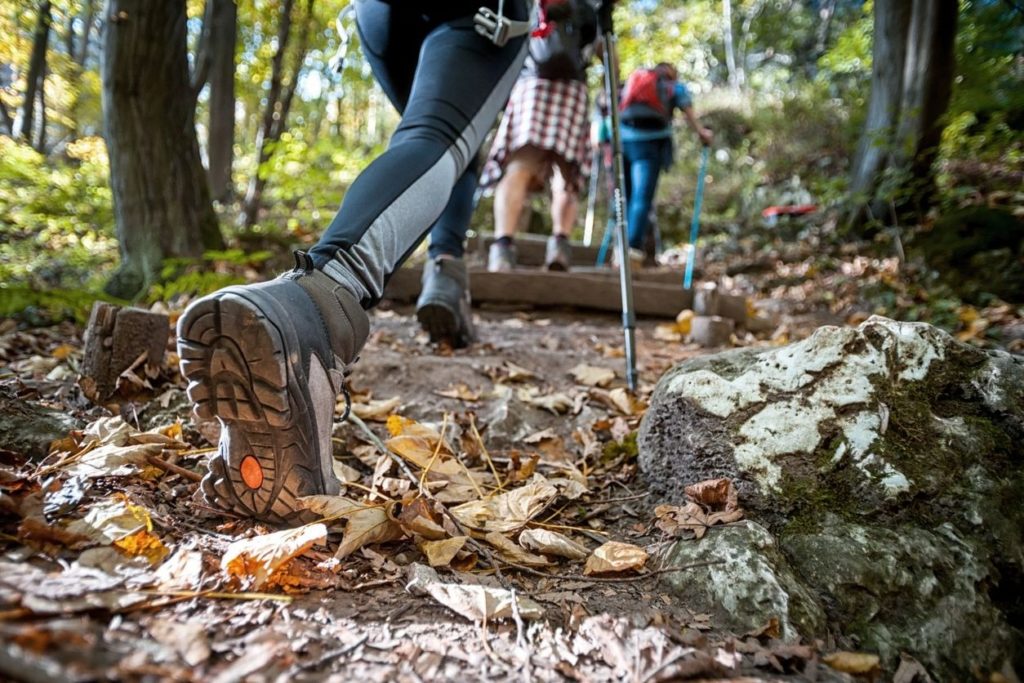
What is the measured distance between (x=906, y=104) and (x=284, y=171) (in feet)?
18.1

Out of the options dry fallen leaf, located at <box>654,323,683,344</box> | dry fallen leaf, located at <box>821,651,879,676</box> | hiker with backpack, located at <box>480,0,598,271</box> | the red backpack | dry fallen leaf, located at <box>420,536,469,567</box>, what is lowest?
dry fallen leaf, located at <box>821,651,879,676</box>

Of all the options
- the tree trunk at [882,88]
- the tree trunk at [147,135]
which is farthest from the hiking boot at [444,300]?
the tree trunk at [882,88]

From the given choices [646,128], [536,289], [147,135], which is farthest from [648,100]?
[147,135]

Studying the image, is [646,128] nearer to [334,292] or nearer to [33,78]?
[334,292]

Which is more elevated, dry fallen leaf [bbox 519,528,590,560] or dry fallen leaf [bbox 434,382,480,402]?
dry fallen leaf [bbox 434,382,480,402]

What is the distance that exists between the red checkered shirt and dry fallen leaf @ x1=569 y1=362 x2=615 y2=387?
1.65 meters

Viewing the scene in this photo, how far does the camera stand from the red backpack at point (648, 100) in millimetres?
5324

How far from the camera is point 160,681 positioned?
616mm

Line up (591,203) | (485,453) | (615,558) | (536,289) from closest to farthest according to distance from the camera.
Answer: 1. (615,558)
2. (485,453)
3. (536,289)
4. (591,203)

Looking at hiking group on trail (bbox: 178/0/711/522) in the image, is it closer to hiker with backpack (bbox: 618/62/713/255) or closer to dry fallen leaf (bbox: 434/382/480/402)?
dry fallen leaf (bbox: 434/382/480/402)

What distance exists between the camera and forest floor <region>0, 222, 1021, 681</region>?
2.45 feet

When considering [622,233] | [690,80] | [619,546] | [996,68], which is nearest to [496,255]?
[622,233]

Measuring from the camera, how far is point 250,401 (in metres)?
1.02

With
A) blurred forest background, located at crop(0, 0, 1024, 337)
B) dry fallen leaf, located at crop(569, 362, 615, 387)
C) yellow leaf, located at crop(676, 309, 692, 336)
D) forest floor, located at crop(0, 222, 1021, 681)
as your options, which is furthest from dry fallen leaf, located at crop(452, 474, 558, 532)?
yellow leaf, located at crop(676, 309, 692, 336)
